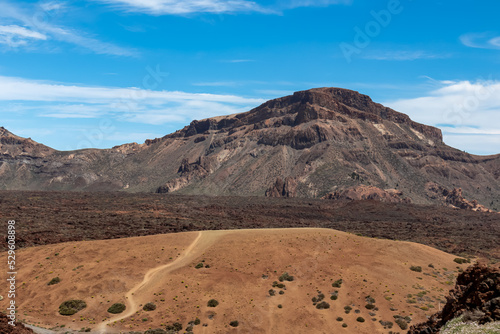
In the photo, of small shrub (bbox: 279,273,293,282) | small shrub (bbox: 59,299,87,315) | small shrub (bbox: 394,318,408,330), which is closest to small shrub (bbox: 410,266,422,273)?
small shrub (bbox: 394,318,408,330)

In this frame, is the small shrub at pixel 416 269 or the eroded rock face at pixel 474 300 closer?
the eroded rock face at pixel 474 300

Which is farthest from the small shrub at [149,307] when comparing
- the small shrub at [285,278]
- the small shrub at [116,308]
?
the small shrub at [285,278]

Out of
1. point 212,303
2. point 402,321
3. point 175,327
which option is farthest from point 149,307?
point 402,321

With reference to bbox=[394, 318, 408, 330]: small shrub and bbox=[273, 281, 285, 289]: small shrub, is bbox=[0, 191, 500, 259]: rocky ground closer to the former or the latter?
bbox=[394, 318, 408, 330]: small shrub

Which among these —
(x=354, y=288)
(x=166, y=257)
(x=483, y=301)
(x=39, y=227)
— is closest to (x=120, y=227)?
(x=39, y=227)

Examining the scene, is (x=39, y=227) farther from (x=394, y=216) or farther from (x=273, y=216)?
(x=394, y=216)

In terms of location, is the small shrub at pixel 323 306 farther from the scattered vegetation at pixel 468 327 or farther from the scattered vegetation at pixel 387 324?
the scattered vegetation at pixel 468 327
